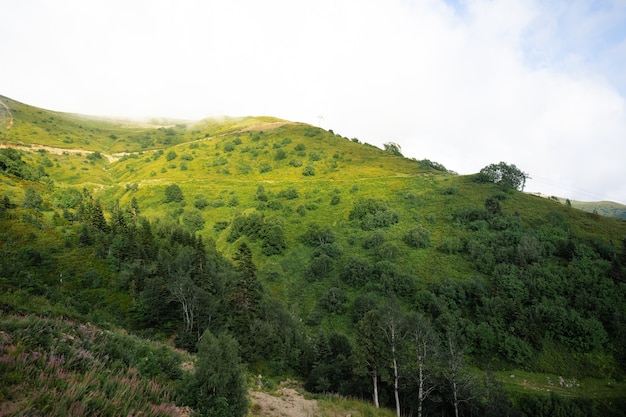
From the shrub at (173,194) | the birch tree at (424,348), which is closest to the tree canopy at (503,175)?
the birch tree at (424,348)

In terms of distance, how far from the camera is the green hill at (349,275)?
28297 mm

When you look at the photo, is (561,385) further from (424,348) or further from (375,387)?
(375,387)

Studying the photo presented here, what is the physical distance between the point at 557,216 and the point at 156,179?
117341mm

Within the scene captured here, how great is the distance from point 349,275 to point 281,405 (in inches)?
1554

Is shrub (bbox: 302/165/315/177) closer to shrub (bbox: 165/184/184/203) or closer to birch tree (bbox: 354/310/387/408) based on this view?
shrub (bbox: 165/184/184/203)

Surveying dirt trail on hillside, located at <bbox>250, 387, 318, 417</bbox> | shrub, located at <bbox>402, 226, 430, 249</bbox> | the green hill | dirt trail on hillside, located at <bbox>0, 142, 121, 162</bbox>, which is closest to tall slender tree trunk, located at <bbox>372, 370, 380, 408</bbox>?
the green hill

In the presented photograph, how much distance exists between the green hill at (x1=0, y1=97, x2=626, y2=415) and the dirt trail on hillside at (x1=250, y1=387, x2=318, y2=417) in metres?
5.89

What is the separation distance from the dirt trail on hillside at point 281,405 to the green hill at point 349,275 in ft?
19.3

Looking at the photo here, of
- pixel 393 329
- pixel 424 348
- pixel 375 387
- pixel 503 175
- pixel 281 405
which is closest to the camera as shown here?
pixel 281 405

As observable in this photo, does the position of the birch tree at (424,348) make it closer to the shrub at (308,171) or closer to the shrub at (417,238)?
the shrub at (417,238)

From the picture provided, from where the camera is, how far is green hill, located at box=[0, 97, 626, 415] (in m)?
28.3

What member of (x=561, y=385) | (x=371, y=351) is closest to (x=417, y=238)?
(x=561, y=385)

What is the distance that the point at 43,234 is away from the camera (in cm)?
3369

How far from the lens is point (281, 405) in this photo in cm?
2002
